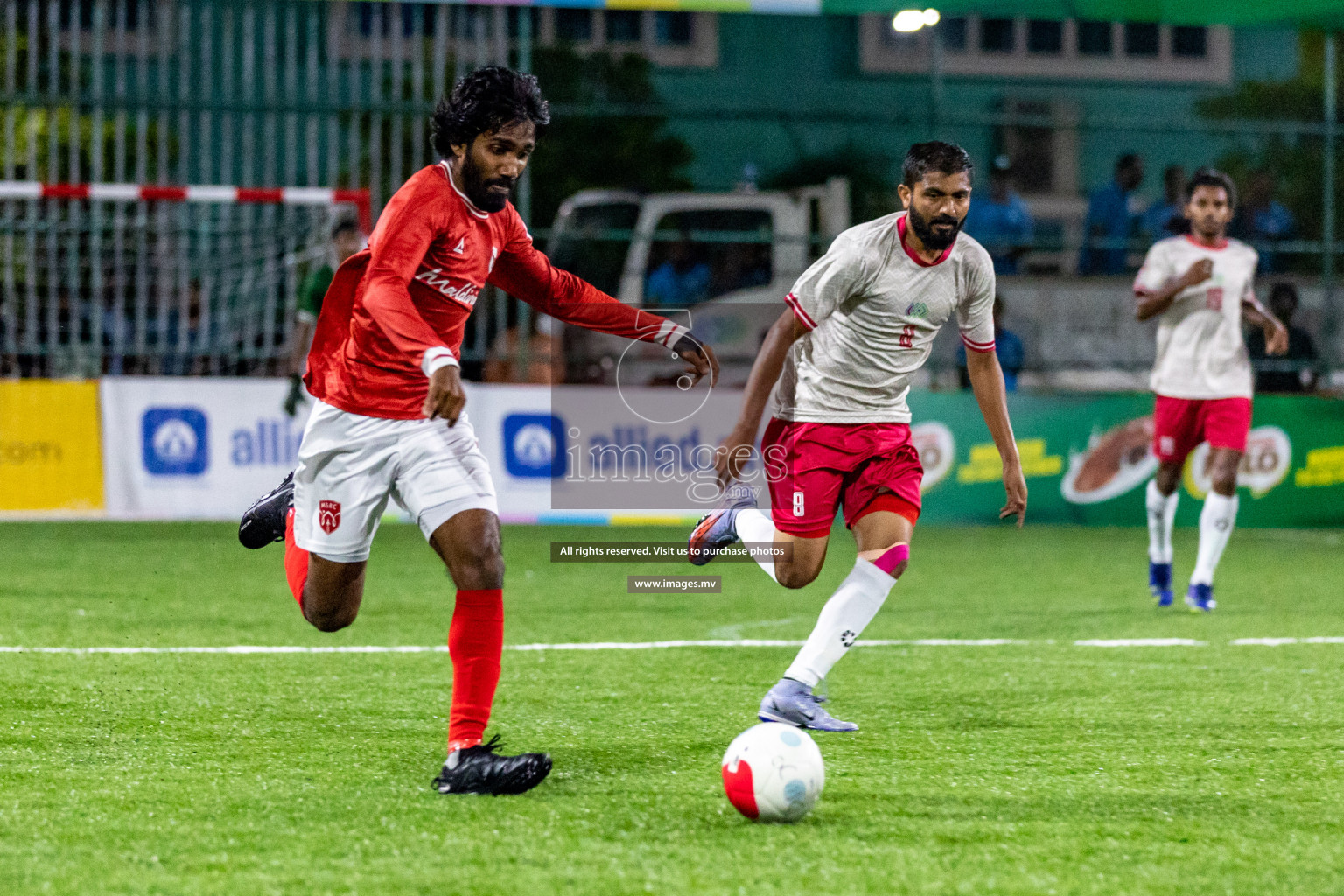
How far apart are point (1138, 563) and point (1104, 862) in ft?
24.1

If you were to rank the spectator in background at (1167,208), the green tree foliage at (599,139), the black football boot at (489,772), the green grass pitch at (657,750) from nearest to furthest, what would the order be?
the green grass pitch at (657,750), the black football boot at (489,772), the spectator in background at (1167,208), the green tree foliage at (599,139)

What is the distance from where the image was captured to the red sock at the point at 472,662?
4.39 m

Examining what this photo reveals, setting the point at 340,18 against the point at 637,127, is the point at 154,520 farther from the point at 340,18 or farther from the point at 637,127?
the point at 637,127

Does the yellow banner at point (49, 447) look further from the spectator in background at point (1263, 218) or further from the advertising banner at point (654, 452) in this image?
the spectator in background at point (1263, 218)

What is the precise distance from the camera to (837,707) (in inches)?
225

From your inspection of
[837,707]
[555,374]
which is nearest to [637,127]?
[555,374]

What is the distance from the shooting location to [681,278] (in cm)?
1308

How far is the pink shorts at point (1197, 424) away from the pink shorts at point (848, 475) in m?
3.71

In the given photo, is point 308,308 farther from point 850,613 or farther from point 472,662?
point 472,662

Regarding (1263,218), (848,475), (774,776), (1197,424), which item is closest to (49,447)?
(1197,424)

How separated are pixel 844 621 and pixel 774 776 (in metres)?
1.26

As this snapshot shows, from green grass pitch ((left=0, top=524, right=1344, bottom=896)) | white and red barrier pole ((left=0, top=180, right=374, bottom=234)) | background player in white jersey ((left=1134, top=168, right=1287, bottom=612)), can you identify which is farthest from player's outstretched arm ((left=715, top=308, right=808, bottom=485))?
white and red barrier pole ((left=0, top=180, right=374, bottom=234))

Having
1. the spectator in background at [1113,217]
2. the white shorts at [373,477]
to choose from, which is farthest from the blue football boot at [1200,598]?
the spectator in background at [1113,217]

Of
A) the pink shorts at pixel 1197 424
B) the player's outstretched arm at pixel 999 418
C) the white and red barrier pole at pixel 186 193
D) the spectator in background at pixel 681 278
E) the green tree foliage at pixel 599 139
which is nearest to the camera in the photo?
the player's outstretched arm at pixel 999 418
